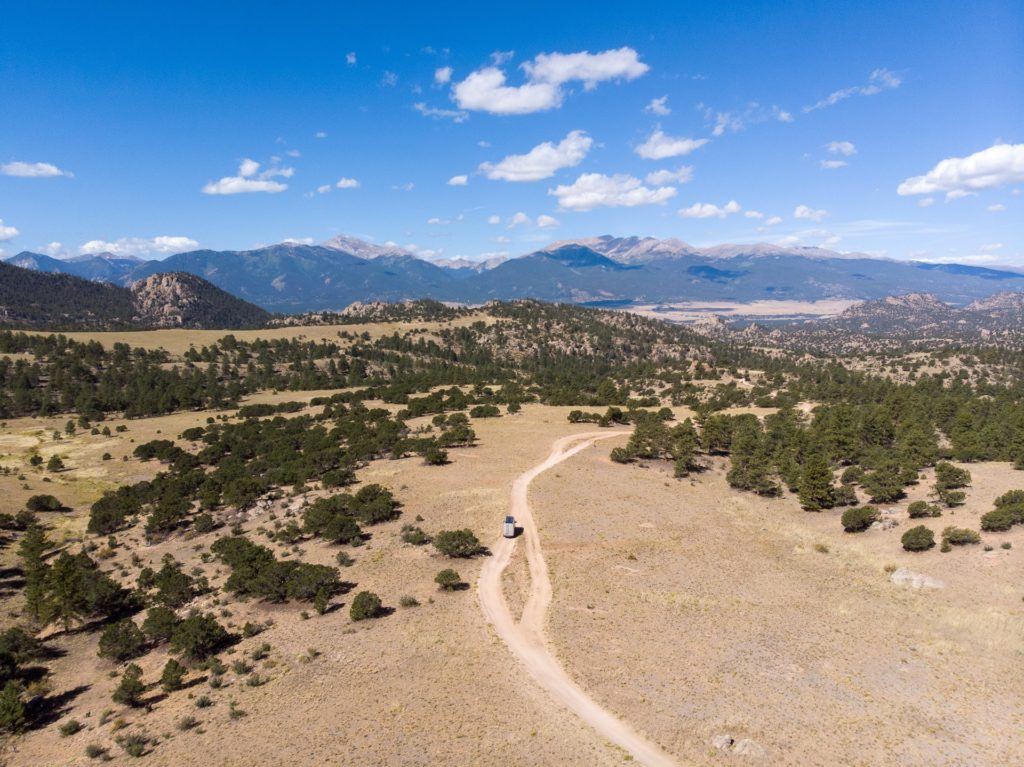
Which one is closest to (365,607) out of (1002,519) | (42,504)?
(42,504)

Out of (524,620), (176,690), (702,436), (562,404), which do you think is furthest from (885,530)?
(562,404)

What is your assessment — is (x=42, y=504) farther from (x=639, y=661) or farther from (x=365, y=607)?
(x=639, y=661)

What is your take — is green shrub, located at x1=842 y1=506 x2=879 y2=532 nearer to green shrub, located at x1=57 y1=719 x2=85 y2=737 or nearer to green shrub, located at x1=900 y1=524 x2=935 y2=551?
green shrub, located at x1=900 y1=524 x2=935 y2=551

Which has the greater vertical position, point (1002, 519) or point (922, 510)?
point (1002, 519)

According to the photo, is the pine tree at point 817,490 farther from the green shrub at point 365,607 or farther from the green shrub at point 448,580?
the green shrub at point 365,607

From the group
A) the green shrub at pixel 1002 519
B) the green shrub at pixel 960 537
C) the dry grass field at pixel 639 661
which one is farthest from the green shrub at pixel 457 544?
the green shrub at pixel 1002 519

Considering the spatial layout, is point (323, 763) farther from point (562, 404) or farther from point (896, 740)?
point (562, 404)
